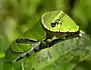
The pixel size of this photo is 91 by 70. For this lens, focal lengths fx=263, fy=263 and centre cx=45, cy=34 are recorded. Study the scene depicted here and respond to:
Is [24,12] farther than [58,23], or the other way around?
[24,12]

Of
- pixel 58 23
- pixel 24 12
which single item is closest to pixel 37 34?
pixel 58 23

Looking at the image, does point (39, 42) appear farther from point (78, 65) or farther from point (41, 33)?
point (78, 65)

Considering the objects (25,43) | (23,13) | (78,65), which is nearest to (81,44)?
(78,65)

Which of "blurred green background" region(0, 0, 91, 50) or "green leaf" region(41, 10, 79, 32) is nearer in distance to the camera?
"green leaf" region(41, 10, 79, 32)

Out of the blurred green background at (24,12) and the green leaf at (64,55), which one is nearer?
the green leaf at (64,55)

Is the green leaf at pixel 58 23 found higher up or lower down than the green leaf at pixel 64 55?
higher up

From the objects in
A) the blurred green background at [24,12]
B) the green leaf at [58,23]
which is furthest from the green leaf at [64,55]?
the blurred green background at [24,12]

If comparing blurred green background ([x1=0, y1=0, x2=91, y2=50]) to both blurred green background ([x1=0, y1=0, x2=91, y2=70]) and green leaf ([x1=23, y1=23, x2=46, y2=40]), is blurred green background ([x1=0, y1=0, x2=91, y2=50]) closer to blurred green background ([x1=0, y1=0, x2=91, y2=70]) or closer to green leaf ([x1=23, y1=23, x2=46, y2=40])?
blurred green background ([x1=0, y1=0, x2=91, y2=70])

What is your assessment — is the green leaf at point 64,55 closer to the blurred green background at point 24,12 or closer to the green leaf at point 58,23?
the green leaf at point 58,23

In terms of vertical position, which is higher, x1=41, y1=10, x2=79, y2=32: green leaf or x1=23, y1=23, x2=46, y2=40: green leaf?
x1=41, y1=10, x2=79, y2=32: green leaf

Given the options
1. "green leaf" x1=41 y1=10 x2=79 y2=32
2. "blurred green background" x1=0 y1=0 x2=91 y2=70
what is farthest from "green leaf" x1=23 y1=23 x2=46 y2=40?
"blurred green background" x1=0 y1=0 x2=91 y2=70

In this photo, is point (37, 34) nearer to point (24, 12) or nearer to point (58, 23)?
point (58, 23)

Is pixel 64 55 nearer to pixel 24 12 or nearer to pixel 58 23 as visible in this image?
pixel 58 23
